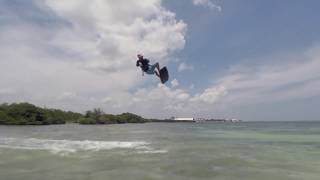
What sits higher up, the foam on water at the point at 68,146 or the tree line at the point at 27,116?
the tree line at the point at 27,116

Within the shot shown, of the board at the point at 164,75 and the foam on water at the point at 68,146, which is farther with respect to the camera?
the foam on water at the point at 68,146

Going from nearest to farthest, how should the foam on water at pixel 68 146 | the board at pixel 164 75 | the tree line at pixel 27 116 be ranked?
the board at pixel 164 75 < the foam on water at pixel 68 146 < the tree line at pixel 27 116

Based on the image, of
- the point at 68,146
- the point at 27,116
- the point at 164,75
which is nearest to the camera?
the point at 164,75

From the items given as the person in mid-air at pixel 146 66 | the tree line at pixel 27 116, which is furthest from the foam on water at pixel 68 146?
the tree line at pixel 27 116

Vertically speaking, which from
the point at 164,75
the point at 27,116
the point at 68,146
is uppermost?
the point at 27,116

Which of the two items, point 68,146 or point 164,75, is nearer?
point 164,75

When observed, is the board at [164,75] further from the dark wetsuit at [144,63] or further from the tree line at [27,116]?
the tree line at [27,116]

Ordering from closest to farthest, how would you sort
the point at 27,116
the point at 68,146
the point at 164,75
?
the point at 164,75
the point at 68,146
the point at 27,116

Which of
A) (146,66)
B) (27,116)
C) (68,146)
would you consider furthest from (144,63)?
(27,116)

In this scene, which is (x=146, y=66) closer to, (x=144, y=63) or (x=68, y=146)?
(x=144, y=63)

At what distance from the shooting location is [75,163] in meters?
20.0

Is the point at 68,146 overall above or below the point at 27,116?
below

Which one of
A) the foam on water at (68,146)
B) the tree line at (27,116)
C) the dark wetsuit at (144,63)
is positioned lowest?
the foam on water at (68,146)

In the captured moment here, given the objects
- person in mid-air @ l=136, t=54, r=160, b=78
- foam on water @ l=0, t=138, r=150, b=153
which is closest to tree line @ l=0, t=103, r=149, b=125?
foam on water @ l=0, t=138, r=150, b=153
